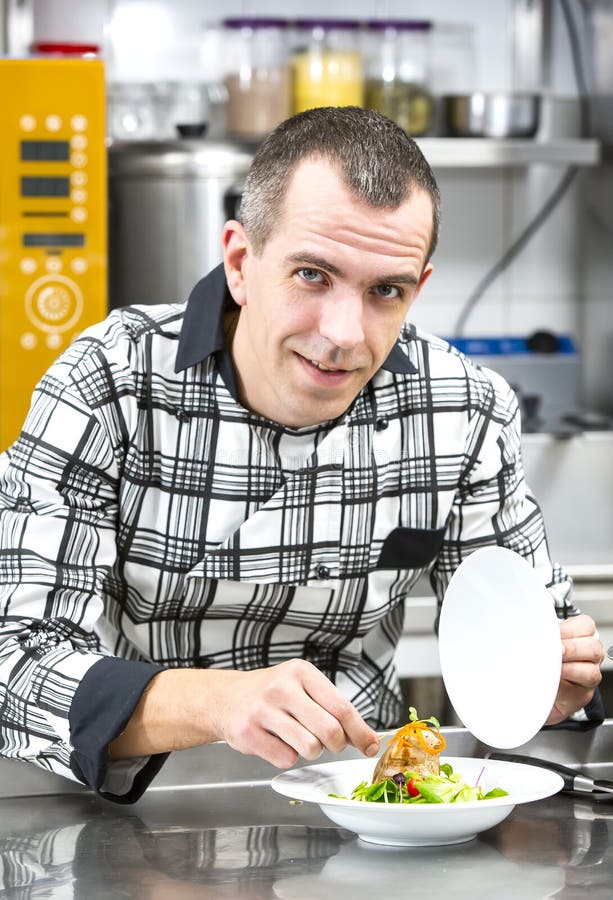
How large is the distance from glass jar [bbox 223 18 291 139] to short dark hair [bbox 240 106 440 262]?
1.28m

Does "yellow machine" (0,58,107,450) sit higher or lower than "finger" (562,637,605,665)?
higher

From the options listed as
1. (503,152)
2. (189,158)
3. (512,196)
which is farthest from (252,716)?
(512,196)

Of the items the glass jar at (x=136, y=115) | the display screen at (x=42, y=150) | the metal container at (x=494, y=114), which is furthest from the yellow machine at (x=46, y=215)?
the metal container at (x=494, y=114)

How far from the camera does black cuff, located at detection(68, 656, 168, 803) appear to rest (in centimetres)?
101

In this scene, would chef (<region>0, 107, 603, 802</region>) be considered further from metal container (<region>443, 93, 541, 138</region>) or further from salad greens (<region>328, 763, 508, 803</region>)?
metal container (<region>443, 93, 541, 138</region>)

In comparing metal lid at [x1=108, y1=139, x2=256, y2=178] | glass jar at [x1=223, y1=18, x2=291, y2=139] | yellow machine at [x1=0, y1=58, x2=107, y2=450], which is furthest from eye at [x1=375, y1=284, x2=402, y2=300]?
glass jar at [x1=223, y1=18, x2=291, y2=139]

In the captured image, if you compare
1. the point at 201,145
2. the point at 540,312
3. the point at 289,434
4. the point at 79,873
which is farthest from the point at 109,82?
the point at 79,873

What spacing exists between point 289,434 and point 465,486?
0.67 feet

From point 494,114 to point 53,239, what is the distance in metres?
0.87

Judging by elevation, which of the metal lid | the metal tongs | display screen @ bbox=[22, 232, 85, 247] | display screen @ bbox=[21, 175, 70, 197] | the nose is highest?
the metal lid

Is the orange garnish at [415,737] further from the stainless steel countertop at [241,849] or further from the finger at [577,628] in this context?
the finger at [577,628]

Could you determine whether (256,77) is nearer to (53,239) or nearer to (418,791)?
(53,239)

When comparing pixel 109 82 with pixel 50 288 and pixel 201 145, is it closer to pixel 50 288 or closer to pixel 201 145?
pixel 201 145

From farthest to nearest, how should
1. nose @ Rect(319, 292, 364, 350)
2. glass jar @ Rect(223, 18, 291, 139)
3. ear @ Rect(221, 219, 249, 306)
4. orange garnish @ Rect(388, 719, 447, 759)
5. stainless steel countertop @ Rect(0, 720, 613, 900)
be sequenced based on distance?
glass jar @ Rect(223, 18, 291, 139)
ear @ Rect(221, 219, 249, 306)
nose @ Rect(319, 292, 364, 350)
orange garnish @ Rect(388, 719, 447, 759)
stainless steel countertop @ Rect(0, 720, 613, 900)
